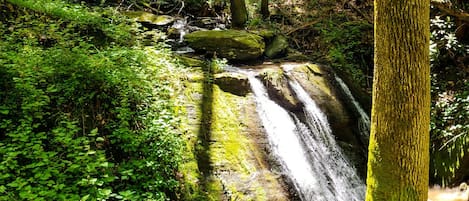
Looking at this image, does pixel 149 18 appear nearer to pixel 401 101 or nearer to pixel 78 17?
pixel 78 17

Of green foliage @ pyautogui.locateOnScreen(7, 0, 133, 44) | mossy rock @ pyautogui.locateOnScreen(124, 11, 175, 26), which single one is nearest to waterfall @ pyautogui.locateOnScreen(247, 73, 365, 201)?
green foliage @ pyautogui.locateOnScreen(7, 0, 133, 44)

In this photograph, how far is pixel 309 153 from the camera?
5504 mm

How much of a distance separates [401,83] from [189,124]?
2.70 metres

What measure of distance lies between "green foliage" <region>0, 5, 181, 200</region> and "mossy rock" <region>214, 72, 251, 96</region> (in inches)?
45.2

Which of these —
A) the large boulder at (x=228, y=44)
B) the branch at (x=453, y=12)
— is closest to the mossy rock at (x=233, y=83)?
the large boulder at (x=228, y=44)

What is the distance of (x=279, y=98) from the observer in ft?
20.6

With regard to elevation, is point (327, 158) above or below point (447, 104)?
below

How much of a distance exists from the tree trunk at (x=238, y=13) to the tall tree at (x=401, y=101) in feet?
20.5

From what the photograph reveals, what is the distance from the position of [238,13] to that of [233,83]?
3872 mm

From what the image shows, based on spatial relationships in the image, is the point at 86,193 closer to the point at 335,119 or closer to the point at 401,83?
the point at 401,83

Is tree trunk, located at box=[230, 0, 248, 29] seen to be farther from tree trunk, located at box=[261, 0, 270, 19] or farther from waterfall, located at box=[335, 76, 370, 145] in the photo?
waterfall, located at box=[335, 76, 370, 145]

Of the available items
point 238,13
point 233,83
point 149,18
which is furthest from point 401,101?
point 149,18

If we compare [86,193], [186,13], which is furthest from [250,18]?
A: [86,193]

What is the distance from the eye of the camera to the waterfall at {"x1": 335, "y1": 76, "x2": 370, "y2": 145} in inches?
266
